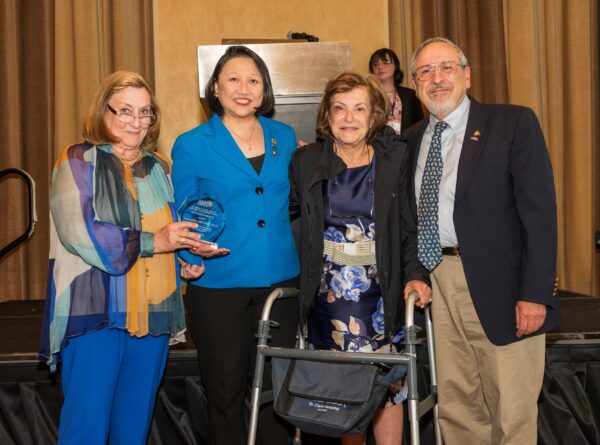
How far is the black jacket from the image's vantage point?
7.94 ft

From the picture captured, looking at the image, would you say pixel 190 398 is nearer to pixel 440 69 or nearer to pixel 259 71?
pixel 259 71

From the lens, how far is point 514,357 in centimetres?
245

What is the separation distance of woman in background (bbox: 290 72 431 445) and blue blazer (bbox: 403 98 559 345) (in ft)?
0.65

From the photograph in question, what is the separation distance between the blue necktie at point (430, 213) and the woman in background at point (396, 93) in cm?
256

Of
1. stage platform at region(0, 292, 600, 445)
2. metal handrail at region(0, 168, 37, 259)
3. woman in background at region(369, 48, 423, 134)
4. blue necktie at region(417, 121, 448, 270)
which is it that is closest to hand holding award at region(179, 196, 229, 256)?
blue necktie at region(417, 121, 448, 270)

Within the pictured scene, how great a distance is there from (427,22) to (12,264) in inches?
160

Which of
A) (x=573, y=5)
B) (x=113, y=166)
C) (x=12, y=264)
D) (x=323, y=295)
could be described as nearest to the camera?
(x=113, y=166)

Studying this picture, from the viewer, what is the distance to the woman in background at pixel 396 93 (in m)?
5.22

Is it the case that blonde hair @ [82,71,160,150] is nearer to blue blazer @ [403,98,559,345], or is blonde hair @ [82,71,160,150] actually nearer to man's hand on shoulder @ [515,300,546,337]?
blue blazer @ [403,98,559,345]

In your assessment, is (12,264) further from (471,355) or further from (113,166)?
(471,355)

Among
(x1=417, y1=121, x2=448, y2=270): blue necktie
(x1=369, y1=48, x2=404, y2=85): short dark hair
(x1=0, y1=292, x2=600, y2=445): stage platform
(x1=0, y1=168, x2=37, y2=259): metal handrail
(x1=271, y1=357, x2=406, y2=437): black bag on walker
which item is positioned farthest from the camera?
(x1=369, y1=48, x2=404, y2=85): short dark hair

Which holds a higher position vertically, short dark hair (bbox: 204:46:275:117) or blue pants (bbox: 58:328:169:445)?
short dark hair (bbox: 204:46:275:117)

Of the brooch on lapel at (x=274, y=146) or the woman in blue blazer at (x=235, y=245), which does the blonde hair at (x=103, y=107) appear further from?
the brooch on lapel at (x=274, y=146)

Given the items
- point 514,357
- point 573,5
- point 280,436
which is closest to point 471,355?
point 514,357
